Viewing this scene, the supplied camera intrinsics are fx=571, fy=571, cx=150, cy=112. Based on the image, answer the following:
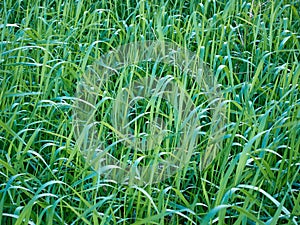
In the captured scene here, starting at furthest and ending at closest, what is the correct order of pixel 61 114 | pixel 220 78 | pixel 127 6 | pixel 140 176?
pixel 127 6
pixel 220 78
pixel 61 114
pixel 140 176

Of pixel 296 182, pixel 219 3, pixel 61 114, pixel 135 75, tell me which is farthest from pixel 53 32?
pixel 296 182

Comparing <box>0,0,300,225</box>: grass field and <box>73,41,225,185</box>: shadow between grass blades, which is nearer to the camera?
<box>0,0,300,225</box>: grass field

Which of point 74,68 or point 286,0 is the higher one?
point 286,0

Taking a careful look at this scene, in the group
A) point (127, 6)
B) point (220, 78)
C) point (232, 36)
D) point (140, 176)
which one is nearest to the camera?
point (140, 176)

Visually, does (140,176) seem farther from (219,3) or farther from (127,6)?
(219,3)

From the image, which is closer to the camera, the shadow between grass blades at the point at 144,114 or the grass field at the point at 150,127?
the grass field at the point at 150,127

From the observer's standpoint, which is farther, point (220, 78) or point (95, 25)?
point (95, 25)

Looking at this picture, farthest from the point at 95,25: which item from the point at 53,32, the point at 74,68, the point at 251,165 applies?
the point at 251,165

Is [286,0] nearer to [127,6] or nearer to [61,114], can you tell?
[127,6]
